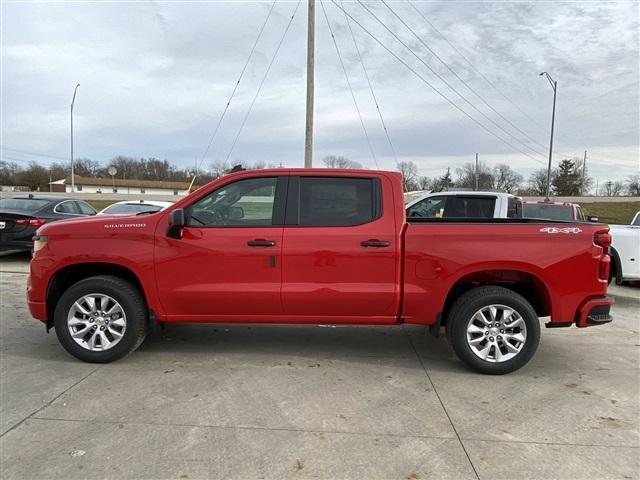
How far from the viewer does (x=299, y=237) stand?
15.3ft

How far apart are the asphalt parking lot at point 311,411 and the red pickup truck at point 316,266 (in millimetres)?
461

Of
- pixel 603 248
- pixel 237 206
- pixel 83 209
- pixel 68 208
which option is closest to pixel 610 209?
pixel 83 209

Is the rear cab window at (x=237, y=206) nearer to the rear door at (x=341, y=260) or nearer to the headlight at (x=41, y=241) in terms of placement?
the rear door at (x=341, y=260)

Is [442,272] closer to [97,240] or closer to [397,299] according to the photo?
[397,299]

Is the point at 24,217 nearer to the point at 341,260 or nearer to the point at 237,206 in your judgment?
the point at 237,206

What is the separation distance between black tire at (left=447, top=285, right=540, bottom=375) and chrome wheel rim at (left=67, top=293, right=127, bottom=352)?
3.15m

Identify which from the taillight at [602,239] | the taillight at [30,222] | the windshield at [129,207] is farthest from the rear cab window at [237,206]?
the windshield at [129,207]

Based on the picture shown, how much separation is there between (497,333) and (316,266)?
179 cm

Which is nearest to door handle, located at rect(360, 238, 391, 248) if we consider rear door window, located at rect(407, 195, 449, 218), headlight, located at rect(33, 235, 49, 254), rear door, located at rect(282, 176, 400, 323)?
rear door, located at rect(282, 176, 400, 323)

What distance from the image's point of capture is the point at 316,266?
4.66m

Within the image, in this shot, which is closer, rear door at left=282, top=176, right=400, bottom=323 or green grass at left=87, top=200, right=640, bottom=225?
rear door at left=282, top=176, right=400, bottom=323

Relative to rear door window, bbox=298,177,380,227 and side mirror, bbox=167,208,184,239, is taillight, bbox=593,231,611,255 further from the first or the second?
side mirror, bbox=167,208,184,239

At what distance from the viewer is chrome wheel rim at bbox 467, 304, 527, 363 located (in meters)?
4.67

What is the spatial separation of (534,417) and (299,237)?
244cm
